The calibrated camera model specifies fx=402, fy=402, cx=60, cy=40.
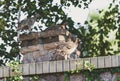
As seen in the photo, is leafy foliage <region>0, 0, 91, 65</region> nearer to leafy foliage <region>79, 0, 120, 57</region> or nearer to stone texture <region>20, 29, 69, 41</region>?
leafy foliage <region>79, 0, 120, 57</region>

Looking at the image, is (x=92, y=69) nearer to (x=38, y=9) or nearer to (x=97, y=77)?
(x=97, y=77)

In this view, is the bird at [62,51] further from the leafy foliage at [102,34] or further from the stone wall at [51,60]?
the leafy foliage at [102,34]

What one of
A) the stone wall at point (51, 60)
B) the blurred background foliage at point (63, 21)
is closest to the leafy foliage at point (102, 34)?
the blurred background foliage at point (63, 21)

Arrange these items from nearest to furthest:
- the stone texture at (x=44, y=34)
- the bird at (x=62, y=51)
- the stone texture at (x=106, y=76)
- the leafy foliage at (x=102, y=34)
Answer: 1. the stone texture at (x=106, y=76)
2. the bird at (x=62, y=51)
3. the stone texture at (x=44, y=34)
4. the leafy foliage at (x=102, y=34)

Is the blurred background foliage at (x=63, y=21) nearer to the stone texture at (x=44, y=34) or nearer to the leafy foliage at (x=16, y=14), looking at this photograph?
the leafy foliage at (x=16, y=14)

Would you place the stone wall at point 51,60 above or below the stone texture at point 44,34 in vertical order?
below

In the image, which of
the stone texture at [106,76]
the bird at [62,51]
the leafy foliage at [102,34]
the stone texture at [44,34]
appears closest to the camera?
the stone texture at [106,76]

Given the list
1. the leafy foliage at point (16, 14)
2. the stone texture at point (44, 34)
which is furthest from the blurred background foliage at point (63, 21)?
the stone texture at point (44, 34)

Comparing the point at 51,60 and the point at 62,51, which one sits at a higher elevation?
the point at 62,51

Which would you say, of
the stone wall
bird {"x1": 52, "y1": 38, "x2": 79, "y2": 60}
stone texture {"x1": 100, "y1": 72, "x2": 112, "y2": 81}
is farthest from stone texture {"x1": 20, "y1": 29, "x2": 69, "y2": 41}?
stone texture {"x1": 100, "y1": 72, "x2": 112, "y2": 81}

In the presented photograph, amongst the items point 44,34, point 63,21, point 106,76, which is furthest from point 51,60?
point 63,21

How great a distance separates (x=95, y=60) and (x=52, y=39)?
1.13m

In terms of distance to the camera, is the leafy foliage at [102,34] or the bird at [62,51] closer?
the bird at [62,51]

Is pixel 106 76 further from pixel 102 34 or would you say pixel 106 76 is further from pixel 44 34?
pixel 102 34
